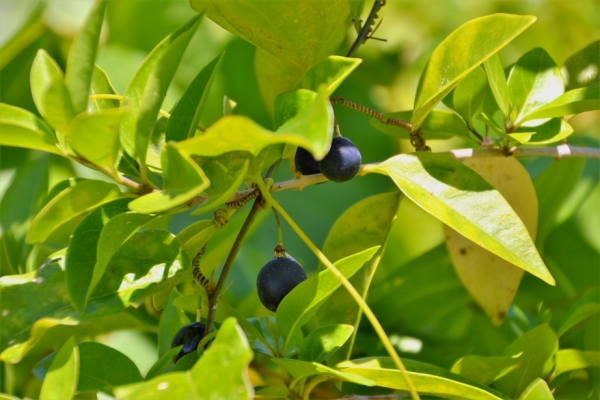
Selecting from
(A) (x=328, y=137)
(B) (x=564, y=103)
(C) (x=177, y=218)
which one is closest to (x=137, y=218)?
(A) (x=328, y=137)

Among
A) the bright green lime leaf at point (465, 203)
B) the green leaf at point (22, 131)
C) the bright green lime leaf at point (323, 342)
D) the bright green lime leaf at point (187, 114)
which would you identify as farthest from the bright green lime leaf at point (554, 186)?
the green leaf at point (22, 131)

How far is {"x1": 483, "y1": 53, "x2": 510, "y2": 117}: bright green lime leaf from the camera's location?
65cm

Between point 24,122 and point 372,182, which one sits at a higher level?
point 24,122

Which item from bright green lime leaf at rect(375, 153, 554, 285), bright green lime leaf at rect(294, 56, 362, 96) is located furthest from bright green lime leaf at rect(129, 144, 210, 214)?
bright green lime leaf at rect(375, 153, 554, 285)

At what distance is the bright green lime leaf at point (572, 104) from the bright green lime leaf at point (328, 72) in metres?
0.29

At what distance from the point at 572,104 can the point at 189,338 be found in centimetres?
45

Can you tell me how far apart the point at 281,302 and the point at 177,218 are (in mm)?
697

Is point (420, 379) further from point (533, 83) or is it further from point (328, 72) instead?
point (533, 83)

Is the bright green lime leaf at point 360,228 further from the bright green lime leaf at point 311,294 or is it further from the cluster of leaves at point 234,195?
the bright green lime leaf at point 311,294

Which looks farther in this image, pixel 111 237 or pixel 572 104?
pixel 572 104

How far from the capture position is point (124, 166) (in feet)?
1.72

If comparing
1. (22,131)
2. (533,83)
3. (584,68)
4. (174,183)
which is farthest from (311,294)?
(584,68)

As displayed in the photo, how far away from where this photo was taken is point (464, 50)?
0.56 m

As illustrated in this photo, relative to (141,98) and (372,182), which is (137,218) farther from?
(372,182)
